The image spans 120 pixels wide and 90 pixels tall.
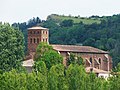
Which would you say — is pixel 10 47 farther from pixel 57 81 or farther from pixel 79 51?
pixel 79 51

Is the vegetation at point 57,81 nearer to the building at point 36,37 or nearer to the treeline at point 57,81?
the treeline at point 57,81

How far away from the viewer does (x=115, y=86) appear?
9544 centimetres

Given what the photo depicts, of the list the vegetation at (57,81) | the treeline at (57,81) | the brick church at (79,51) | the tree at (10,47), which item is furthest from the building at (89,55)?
the treeline at (57,81)

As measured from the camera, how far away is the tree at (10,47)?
12094cm

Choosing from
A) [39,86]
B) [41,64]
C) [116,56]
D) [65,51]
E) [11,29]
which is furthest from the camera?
[116,56]

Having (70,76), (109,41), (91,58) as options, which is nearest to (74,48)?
(91,58)

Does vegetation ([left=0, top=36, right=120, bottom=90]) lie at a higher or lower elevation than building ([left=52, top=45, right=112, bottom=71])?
higher

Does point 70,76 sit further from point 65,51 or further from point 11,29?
point 65,51

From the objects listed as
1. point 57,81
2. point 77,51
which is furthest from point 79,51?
point 57,81

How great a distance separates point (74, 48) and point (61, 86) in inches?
2327

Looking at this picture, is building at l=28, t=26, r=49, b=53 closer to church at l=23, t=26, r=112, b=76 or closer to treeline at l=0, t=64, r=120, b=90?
church at l=23, t=26, r=112, b=76

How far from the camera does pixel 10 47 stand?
407ft

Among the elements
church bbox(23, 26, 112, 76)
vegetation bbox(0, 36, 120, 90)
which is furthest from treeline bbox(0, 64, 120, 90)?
church bbox(23, 26, 112, 76)

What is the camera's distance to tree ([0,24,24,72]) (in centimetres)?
12094
